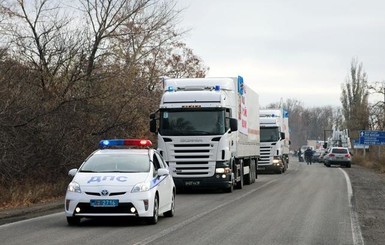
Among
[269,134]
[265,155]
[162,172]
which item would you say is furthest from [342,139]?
[162,172]

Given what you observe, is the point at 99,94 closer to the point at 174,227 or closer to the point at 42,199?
the point at 42,199

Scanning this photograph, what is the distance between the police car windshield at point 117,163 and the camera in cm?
1446

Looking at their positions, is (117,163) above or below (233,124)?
below

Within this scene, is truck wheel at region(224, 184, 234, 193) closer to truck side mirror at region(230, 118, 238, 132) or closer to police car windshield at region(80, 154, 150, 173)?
truck side mirror at region(230, 118, 238, 132)

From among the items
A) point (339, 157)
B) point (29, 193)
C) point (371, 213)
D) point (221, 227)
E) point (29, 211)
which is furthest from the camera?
point (339, 157)

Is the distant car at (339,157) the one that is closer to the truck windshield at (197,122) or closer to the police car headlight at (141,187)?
the truck windshield at (197,122)

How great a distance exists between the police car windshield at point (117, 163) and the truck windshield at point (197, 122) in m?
9.09

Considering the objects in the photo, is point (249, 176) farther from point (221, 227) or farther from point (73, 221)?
point (73, 221)

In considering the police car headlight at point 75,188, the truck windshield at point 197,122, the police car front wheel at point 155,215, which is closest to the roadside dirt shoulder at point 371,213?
the police car front wheel at point 155,215

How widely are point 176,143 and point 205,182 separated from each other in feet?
5.51

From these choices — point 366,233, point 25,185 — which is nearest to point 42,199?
point 25,185

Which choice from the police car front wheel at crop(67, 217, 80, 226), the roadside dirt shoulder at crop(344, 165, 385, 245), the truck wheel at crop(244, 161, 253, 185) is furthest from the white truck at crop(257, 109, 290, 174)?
the police car front wheel at crop(67, 217, 80, 226)

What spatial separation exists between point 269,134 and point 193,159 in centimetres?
1796

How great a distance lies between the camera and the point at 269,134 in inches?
1634
